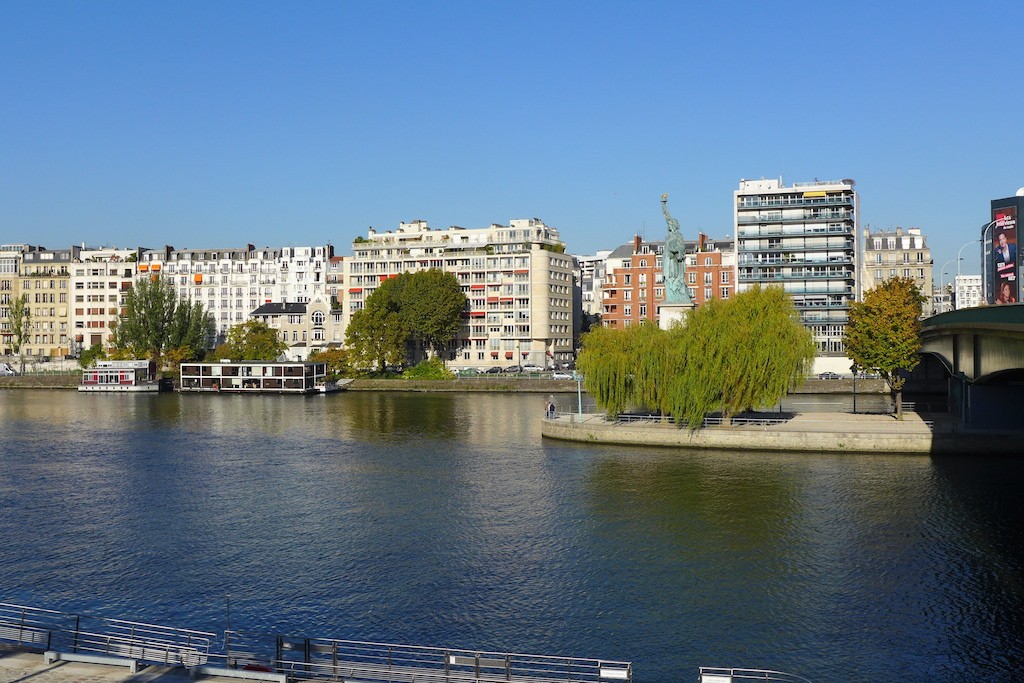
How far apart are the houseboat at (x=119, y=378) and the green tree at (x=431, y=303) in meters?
40.5

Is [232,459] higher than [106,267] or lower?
lower

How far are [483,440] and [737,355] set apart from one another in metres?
21.0

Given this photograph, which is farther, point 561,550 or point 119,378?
point 119,378

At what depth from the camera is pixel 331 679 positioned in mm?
22922

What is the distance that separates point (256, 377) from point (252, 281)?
57236 mm

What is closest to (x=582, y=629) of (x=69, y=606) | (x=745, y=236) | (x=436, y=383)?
(x=69, y=606)

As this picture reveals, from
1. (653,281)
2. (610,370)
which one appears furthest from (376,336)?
(610,370)

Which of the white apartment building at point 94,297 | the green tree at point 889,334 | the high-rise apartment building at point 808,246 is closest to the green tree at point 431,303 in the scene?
the high-rise apartment building at point 808,246

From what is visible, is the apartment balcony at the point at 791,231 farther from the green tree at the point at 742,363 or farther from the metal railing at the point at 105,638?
the metal railing at the point at 105,638

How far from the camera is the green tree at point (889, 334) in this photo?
8044 centimetres

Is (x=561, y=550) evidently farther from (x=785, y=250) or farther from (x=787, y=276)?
(x=785, y=250)

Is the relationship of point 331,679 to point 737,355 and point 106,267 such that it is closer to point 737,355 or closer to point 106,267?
point 737,355

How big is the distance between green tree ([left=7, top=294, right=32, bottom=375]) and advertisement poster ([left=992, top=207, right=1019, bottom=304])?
155780mm

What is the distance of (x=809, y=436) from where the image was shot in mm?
66125
